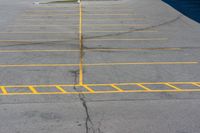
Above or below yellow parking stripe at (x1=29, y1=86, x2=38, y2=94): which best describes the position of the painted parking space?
above

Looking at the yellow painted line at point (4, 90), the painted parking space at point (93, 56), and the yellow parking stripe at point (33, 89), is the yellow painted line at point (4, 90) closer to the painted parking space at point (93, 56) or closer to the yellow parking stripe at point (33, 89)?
the painted parking space at point (93, 56)

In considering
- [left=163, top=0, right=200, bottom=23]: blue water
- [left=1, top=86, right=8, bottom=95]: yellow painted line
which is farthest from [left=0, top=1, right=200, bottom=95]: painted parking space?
[left=163, top=0, right=200, bottom=23]: blue water

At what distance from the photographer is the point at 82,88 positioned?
44.4 feet

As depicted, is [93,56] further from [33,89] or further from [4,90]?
[4,90]

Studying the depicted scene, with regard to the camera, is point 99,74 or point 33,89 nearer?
point 33,89

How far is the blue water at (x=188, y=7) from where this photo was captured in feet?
95.5

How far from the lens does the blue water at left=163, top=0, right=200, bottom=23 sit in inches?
1145

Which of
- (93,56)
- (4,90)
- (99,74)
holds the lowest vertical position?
(4,90)

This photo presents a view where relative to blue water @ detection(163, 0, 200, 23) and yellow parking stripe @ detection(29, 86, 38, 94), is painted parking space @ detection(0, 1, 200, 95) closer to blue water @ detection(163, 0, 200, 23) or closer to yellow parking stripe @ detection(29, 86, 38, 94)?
yellow parking stripe @ detection(29, 86, 38, 94)

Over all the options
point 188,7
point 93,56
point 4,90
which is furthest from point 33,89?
point 188,7

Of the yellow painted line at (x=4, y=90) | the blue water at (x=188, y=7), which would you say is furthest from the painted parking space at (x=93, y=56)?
the blue water at (x=188, y=7)

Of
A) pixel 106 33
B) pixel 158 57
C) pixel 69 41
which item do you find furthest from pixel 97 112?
pixel 106 33

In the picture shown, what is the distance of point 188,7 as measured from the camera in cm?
3250

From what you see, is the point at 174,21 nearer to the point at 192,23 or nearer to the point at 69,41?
the point at 192,23
